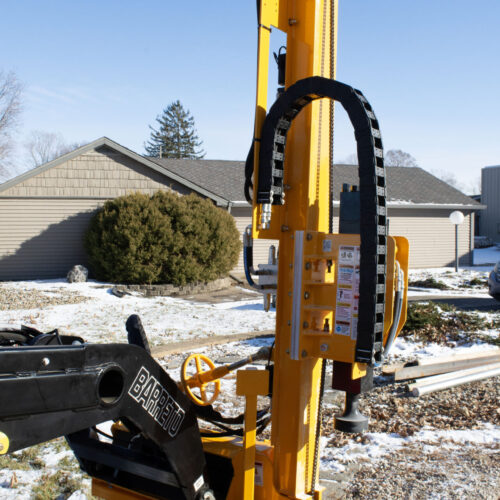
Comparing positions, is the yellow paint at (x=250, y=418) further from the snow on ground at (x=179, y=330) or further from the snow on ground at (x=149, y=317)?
the snow on ground at (x=149, y=317)

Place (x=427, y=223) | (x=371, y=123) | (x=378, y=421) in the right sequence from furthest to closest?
(x=427, y=223) → (x=378, y=421) → (x=371, y=123)

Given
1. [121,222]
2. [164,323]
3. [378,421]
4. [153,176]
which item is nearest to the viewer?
[378,421]

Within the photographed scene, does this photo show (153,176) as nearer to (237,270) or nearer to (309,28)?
(237,270)

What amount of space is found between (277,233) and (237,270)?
18014 millimetres

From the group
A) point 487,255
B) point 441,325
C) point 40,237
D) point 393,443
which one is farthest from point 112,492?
point 487,255

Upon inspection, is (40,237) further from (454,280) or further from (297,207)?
(297,207)

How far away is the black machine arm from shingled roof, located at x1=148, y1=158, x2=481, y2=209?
18.5 m

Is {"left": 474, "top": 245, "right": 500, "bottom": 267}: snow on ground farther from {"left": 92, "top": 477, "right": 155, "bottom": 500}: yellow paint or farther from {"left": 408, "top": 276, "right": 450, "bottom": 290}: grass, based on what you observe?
{"left": 92, "top": 477, "right": 155, "bottom": 500}: yellow paint

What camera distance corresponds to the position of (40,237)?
59.9 feet

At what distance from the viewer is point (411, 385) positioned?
20.1 ft

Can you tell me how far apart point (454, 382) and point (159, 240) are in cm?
1097

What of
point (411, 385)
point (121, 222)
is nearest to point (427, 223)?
point (121, 222)

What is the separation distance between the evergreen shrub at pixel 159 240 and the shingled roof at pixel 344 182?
4404mm

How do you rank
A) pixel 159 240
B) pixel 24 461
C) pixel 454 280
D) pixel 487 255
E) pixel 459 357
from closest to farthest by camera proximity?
pixel 24 461, pixel 459 357, pixel 159 240, pixel 454 280, pixel 487 255
